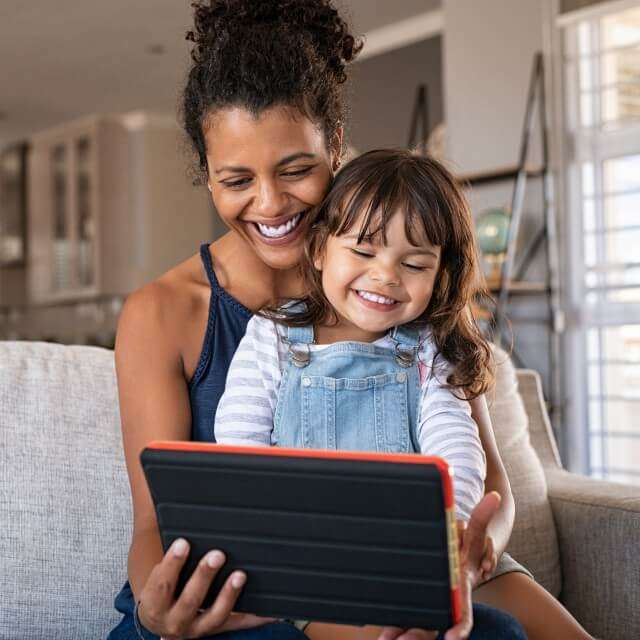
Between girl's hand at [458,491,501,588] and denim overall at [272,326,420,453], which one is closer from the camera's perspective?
girl's hand at [458,491,501,588]

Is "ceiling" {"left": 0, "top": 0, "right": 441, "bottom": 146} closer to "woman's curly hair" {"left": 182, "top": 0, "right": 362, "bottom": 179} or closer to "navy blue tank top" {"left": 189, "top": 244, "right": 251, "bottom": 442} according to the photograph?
"woman's curly hair" {"left": 182, "top": 0, "right": 362, "bottom": 179}

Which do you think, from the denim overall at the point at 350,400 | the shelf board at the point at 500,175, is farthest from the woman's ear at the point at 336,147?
the shelf board at the point at 500,175

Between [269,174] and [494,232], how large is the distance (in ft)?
10.9

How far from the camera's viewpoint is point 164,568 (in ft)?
3.26

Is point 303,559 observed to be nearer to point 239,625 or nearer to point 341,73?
point 239,625

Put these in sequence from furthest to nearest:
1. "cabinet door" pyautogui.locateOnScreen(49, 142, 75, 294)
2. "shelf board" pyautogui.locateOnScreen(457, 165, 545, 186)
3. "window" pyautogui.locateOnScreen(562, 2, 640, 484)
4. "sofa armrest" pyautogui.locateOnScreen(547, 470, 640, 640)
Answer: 1. "cabinet door" pyautogui.locateOnScreen(49, 142, 75, 294)
2. "shelf board" pyautogui.locateOnScreen(457, 165, 545, 186)
3. "window" pyautogui.locateOnScreen(562, 2, 640, 484)
4. "sofa armrest" pyautogui.locateOnScreen(547, 470, 640, 640)

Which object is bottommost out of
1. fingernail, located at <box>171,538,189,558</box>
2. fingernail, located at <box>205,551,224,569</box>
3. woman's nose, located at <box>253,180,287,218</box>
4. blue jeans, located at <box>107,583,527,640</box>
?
blue jeans, located at <box>107,583,527,640</box>

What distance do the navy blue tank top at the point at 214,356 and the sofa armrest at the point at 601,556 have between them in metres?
0.81

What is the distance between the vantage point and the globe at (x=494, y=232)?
4.50m

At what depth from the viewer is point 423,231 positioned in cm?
130

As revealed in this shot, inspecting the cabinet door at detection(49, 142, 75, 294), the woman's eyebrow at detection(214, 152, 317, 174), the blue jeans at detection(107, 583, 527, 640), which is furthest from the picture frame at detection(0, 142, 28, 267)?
the blue jeans at detection(107, 583, 527, 640)

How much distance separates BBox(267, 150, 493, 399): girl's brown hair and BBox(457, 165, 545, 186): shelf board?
311cm

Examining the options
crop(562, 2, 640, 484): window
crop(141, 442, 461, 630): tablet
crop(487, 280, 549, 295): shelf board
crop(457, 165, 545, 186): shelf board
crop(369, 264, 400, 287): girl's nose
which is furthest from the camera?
crop(457, 165, 545, 186): shelf board

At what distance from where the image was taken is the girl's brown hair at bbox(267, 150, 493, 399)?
130cm
